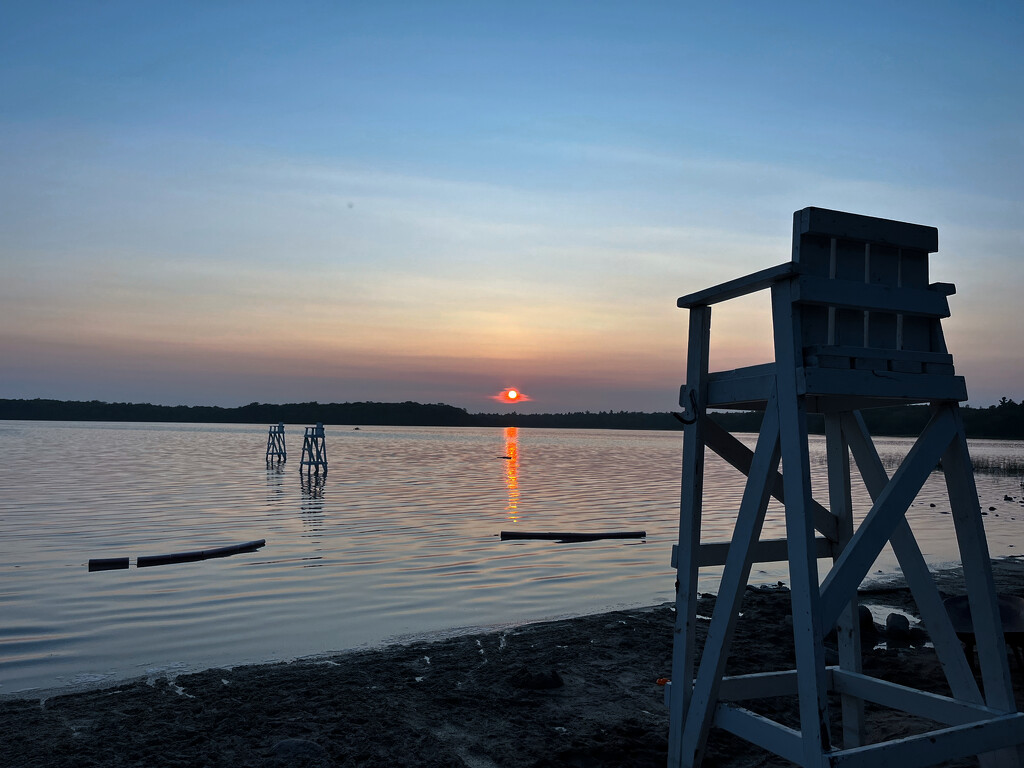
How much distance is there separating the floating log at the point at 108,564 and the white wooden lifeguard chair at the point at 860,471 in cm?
1323

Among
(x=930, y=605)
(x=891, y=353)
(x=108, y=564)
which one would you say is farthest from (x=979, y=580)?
(x=108, y=564)

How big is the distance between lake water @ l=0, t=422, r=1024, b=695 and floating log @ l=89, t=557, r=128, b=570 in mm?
169

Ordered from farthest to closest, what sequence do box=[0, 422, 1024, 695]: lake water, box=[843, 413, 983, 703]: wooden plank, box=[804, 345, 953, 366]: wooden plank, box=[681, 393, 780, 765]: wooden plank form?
box=[0, 422, 1024, 695]: lake water < box=[843, 413, 983, 703]: wooden plank < box=[681, 393, 780, 765]: wooden plank < box=[804, 345, 953, 366]: wooden plank

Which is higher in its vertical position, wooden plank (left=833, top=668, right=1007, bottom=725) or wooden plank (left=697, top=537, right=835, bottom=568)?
wooden plank (left=697, top=537, right=835, bottom=568)

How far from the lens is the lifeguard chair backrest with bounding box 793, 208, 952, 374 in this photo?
12.7ft

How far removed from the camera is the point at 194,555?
1552 centimetres

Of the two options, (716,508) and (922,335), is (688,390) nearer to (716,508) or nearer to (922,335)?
(922,335)

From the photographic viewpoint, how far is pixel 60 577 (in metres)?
14.0

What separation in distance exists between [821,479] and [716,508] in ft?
56.3

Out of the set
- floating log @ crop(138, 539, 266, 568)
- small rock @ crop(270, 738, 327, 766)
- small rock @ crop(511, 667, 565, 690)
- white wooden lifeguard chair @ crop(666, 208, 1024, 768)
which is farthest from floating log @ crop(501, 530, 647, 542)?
white wooden lifeguard chair @ crop(666, 208, 1024, 768)

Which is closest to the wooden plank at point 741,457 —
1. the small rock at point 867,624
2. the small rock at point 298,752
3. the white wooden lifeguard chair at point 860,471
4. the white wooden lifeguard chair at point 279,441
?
the white wooden lifeguard chair at point 860,471

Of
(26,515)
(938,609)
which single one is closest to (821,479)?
(26,515)

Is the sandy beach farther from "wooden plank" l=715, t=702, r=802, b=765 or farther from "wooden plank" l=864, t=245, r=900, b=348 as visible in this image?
"wooden plank" l=864, t=245, r=900, b=348

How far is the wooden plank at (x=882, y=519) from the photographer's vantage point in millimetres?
3650
